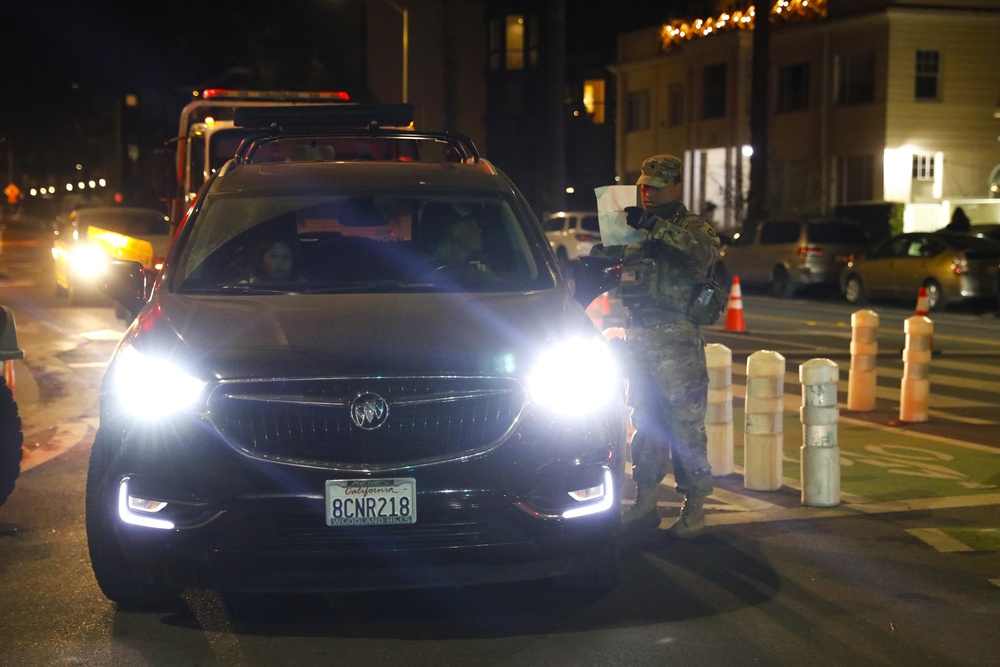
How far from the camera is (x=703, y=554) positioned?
707cm

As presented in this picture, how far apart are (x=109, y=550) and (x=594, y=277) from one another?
2.69 metres

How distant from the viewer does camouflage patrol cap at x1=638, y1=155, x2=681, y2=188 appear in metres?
7.27

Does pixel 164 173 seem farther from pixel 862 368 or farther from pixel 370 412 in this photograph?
pixel 370 412

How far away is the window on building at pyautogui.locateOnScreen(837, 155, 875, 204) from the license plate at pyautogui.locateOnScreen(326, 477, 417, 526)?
35607mm

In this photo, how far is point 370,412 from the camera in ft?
17.7

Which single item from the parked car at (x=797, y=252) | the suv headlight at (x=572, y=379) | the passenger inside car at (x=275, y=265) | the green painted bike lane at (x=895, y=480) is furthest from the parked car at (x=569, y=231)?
the suv headlight at (x=572, y=379)

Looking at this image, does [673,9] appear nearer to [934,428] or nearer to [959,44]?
[959,44]

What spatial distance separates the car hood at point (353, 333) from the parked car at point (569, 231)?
29.9 meters

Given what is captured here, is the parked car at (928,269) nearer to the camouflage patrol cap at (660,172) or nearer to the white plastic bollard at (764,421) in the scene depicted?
the white plastic bollard at (764,421)

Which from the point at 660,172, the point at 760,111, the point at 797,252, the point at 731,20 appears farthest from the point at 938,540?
the point at 731,20

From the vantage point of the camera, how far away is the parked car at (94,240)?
2236cm

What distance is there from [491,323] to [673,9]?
1791 inches

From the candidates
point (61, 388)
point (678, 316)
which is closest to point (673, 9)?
point (61, 388)

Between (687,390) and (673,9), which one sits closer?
(687,390)
